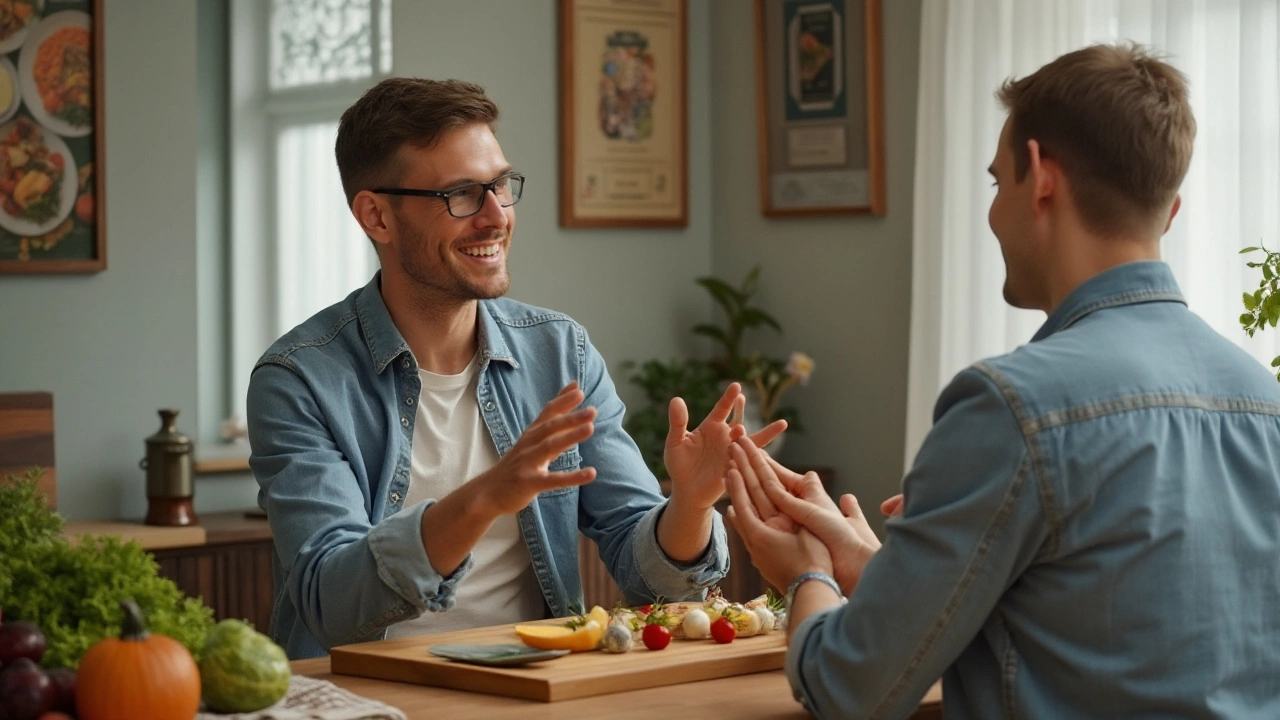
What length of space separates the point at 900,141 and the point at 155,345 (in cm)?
225

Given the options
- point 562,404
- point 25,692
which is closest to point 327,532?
point 562,404

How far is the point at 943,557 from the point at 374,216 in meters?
1.40

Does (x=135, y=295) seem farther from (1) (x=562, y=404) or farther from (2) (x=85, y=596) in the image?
(2) (x=85, y=596)

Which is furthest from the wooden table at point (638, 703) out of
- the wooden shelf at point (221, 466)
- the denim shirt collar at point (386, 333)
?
the wooden shelf at point (221, 466)

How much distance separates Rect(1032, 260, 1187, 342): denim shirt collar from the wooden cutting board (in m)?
0.61

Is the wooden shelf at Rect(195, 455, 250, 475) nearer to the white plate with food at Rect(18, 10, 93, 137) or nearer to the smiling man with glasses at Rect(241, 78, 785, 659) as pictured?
the white plate with food at Rect(18, 10, 93, 137)

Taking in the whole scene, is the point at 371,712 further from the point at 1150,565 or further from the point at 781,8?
the point at 781,8

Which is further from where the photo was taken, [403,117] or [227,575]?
[227,575]

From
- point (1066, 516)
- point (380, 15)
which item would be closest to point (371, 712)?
point (1066, 516)

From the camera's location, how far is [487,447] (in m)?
2.61

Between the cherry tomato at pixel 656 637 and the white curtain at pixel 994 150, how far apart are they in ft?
7.45

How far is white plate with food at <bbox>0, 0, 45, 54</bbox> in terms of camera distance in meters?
3.97

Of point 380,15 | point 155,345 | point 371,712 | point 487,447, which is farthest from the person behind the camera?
point 380,15

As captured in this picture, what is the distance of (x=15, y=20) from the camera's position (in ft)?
13.1
